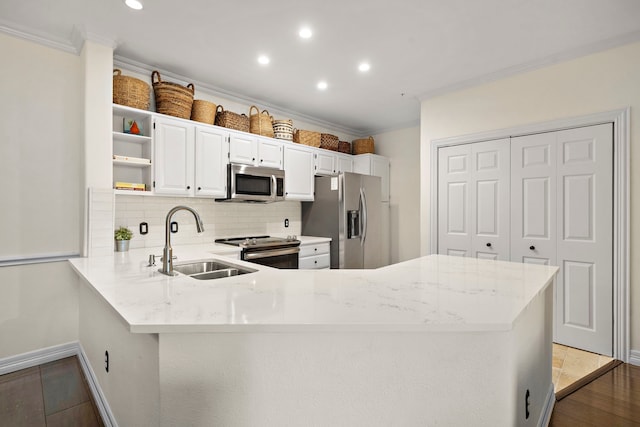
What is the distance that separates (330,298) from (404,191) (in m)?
4.18

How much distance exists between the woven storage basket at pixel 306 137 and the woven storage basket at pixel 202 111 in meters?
1.29

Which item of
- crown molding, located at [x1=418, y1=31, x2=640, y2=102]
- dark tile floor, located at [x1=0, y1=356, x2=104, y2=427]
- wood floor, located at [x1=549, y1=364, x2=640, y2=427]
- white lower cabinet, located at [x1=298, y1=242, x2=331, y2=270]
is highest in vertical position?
crown molding, located at [x1=418, y1=31, x2=640, y2=102]

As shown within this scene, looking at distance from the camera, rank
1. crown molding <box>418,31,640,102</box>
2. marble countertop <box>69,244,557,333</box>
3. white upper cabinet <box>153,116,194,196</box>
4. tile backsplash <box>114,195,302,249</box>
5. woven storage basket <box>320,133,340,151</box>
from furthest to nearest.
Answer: woven storage basket <box>320,133,340,151</box>
tile backsplash <box>114,195,302,249</box>
white upper cabinet <box>153,116,194,196</box>
crown molding <box>418,31,640,102</box>
marble countertop <box>69,244,557,333</box>

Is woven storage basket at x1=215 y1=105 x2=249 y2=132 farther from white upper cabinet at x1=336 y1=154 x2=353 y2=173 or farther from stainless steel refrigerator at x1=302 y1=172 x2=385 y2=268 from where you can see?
white upper cabinet at x1=336 y1=154 x2=353 y2=173

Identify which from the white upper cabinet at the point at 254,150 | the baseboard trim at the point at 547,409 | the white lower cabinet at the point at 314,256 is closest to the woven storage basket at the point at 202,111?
the white upper cabinet at the point at 254,150

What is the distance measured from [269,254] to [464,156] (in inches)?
95.8

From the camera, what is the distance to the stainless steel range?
342 centimetres

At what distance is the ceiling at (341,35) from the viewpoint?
2309 millimetres

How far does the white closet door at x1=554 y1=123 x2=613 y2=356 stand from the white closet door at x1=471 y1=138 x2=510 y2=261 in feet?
1.54

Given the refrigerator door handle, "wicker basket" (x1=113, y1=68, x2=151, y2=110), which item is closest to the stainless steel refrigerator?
the refrigerator door handle

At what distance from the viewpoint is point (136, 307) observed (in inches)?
47.3

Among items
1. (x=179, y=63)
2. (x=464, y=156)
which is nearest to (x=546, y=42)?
(x=464, y=156)

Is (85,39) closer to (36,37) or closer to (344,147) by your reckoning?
(36,37)

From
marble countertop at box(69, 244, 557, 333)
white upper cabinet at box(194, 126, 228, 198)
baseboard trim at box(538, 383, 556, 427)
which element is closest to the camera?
marble countertop at box(69, 244, 557, 333)
